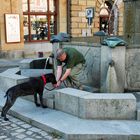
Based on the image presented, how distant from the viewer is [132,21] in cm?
899

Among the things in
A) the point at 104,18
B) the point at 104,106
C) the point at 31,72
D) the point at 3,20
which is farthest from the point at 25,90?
the point at 104,18

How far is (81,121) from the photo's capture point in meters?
6.37

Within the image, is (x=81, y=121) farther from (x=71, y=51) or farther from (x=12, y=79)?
(x=12, y=79)

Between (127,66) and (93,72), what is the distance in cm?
93

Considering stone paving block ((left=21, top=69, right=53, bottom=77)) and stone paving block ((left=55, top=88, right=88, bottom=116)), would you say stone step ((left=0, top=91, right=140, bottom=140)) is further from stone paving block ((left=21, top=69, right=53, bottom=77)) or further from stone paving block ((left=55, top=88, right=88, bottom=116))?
stone paving block ((left=21, top=69, right=53, bottom=77))

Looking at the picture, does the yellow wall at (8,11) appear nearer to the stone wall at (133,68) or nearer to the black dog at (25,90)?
the black dog at (25,90)

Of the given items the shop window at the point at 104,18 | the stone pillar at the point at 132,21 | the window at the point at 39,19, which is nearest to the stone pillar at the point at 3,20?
the window at the point at 39,19

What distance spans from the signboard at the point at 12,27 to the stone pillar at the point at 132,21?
1084cm

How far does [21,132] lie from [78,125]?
1.09m

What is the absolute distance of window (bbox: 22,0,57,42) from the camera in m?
20.7

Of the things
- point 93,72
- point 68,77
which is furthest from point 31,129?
point 93,72

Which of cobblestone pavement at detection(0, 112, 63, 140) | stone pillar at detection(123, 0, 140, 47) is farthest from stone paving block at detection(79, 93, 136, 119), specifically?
stone pillar at detection(123, 0, 140, 47)

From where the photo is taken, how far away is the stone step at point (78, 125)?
5.77 meters

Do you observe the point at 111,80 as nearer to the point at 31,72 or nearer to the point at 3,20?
the point at 31,72
